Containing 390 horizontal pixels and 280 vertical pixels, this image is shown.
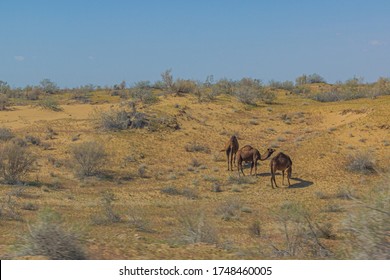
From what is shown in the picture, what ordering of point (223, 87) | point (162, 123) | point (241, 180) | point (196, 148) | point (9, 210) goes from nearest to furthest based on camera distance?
point (9, 210)
point (241, 180)
point (196, 148)
point (162, 123)
point (223, 87)

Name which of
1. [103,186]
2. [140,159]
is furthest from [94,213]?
[140,159]

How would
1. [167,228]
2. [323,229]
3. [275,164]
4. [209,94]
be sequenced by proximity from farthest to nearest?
1. [209,94]
2. [275,164]
3. [167,228]
4. [323,229]

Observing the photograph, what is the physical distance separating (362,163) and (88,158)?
41.1 feet

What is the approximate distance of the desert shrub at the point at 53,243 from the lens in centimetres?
754

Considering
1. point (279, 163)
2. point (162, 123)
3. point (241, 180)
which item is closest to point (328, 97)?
point (162, 123)

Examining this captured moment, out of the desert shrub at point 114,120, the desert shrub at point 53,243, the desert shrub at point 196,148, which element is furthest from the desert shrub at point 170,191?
the desert shrub at point 53,243

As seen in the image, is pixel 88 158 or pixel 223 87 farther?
pixel 223 87

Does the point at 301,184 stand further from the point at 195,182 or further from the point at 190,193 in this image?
the point at 190,193

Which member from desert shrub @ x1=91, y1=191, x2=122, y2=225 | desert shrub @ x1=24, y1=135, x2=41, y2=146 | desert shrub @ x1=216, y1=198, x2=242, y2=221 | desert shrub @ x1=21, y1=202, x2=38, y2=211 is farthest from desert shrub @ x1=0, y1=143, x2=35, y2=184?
desert shrub @ x1=216, y1=198, x2=242, y2=221

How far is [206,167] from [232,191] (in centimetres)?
438

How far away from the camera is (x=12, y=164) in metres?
20.7

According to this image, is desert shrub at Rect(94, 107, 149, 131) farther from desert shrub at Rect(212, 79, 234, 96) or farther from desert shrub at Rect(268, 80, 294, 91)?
desert shrub at Rect(268, 80, 294, 91)

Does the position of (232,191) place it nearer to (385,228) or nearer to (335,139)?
(335,139)

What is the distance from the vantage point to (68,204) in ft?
56.3
